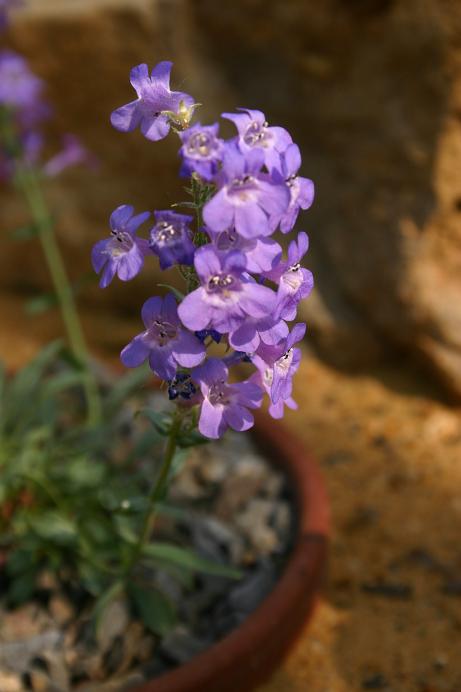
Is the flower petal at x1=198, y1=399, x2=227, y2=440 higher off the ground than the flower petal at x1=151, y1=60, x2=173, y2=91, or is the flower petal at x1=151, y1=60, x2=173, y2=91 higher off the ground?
the flower petal at x1=151, y1=60, x2=173, y2=91

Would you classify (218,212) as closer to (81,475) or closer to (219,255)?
(219,255)

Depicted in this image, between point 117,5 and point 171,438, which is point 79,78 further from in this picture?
point 171,438

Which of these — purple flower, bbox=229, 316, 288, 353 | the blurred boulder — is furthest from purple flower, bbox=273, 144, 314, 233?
the blurred boulder

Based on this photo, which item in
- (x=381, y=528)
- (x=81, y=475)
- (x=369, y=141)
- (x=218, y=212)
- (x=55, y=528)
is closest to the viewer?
(x=218, y=212)

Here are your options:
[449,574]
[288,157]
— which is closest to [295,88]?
[449,574]

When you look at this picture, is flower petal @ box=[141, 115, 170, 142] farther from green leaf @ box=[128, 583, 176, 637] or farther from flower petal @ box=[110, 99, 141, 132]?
green leaf @ box=[128, 583, 176, 637]

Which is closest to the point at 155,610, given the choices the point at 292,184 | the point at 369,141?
the point at 292,184

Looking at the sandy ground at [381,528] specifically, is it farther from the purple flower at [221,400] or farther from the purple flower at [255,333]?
the purple flower at [255,333]
